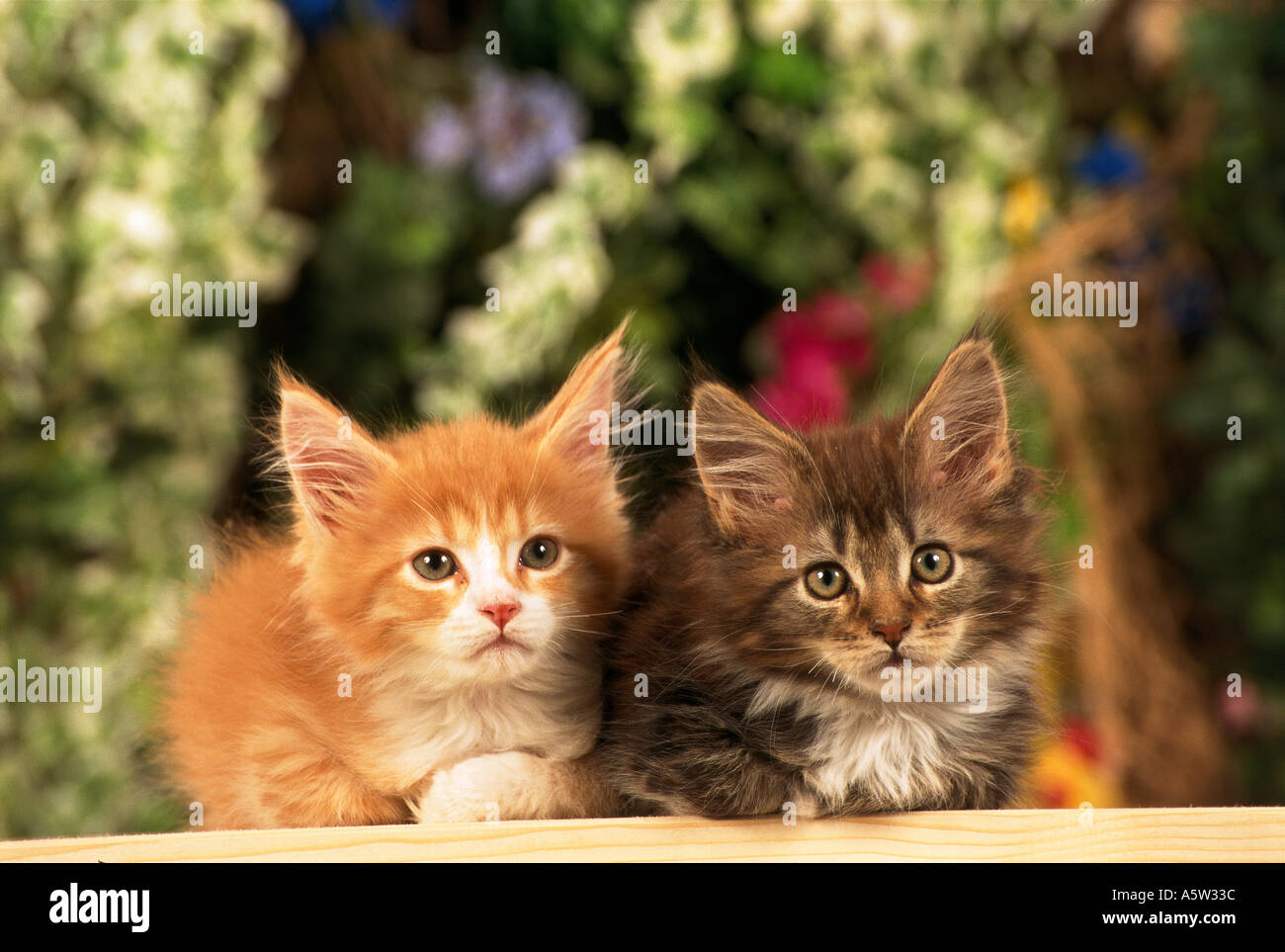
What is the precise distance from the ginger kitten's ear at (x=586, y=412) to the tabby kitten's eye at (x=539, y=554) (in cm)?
8

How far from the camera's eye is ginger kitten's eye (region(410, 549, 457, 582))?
37.0 inches

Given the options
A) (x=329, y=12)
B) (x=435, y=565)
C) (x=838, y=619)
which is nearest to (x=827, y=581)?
(x=838, y=619)

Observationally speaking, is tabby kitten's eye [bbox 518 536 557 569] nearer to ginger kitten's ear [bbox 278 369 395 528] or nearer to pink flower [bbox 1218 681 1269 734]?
ginger kitten's ear [bbox 278 369 395 528]

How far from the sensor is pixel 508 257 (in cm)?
183

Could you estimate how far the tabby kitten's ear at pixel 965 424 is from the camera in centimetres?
93

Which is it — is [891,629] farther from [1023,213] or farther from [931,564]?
[1023,213]

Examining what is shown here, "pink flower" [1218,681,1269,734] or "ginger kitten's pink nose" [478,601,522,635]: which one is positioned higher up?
"ginger kitten's pink nose" [478,601,522,635]

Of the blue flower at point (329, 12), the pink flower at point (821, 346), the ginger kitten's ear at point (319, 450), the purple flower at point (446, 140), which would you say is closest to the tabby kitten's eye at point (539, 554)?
the ginger kitten's ear at point (319, 450)

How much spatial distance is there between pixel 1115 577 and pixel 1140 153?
2.69 ft

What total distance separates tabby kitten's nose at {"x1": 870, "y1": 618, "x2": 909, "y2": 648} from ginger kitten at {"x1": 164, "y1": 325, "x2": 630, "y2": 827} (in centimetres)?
22

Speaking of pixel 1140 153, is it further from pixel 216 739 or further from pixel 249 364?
pixel 216 739

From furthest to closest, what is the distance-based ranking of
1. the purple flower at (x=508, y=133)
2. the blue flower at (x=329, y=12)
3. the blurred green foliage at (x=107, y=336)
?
the blue flower at (x=329, y=12) < the purple flower at (x=508, y=133) < the blurred green foliage at (x=107, y=336)

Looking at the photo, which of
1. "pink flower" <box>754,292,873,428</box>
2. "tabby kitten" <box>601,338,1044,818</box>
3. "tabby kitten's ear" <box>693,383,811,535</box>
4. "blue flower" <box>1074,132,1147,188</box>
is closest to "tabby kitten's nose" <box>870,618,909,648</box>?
"tabby kitten" <box>601,338,1044,818</box>

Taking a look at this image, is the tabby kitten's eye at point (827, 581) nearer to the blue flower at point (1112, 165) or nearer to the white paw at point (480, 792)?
the white paw at point (480, 792)
